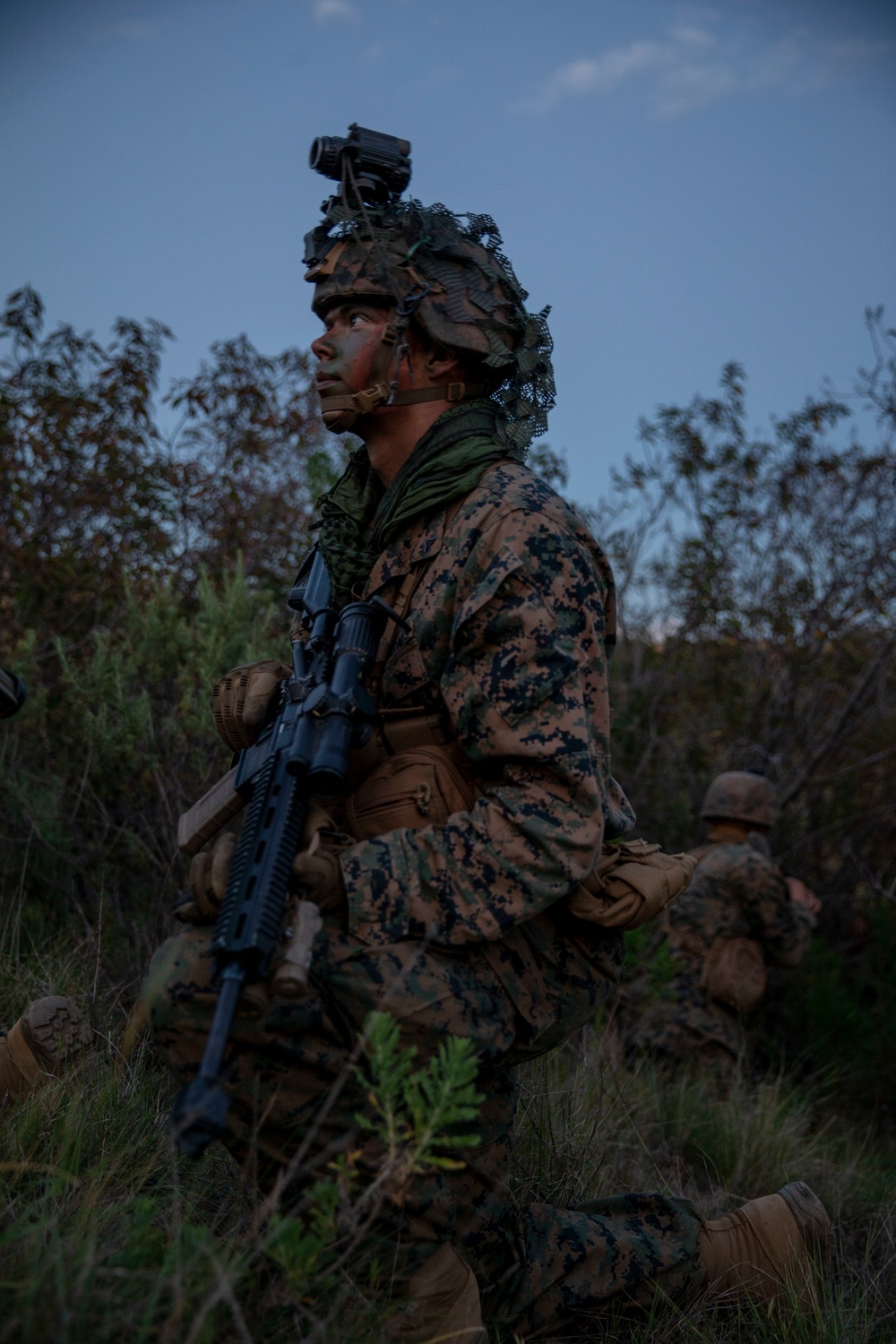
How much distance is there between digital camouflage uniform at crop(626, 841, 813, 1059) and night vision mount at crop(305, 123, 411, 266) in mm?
4352

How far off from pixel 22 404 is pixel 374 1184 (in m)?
5.82

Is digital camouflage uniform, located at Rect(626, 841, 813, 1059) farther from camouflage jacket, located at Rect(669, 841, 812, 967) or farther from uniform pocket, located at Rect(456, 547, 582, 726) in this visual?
uniform pocket, located at Rect(456, 547, 582, 726)

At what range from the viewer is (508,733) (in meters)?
2.45

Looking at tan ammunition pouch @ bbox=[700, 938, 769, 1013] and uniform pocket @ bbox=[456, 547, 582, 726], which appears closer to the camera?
uniform pocket @ bbox=[456, 547, 582, 726]

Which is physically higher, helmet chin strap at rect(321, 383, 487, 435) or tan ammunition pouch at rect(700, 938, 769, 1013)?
helmet chin strap at rect(321, 383, 487, 435)

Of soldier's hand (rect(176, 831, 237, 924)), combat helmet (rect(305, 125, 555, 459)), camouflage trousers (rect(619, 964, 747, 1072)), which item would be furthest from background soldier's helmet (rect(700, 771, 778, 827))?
soldier's hand (rect(176, 831, 237, 924))

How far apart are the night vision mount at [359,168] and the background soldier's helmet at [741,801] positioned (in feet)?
15.1

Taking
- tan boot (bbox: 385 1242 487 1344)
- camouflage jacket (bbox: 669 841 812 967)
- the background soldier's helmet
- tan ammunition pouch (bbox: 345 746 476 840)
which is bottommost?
tan boot (bbox: 385 1242 487 1344)

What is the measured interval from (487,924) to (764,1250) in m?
1.43

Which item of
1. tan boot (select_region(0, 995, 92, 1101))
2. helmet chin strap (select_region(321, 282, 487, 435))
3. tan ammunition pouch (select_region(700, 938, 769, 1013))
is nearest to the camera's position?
helmet chin strap (select_region(321, 282, 487, 435))

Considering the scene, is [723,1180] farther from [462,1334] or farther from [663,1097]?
[462,1334]

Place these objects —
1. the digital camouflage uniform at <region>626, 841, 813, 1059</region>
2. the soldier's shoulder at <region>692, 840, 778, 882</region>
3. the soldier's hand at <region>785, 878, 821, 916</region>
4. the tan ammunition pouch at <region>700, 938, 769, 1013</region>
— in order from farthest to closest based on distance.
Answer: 1. the soldier's hand at <region>785, 878, 821, 916</region>
2. the soldier's shoulder at <region>692, 840, 778, 882</region>
3. the tan ammunition pouch at <region>700, 938, 769, 1013</region>
4. the digital camouflage uniform at <region>626, 841, 813, 1059</region>

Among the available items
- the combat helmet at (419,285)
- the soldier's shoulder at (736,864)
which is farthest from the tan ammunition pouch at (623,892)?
the soldier's shoulder at (736,864)

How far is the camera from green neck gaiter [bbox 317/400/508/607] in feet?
9.27
